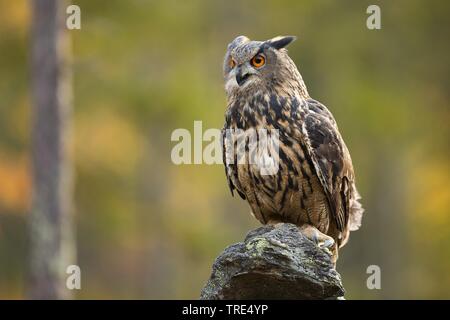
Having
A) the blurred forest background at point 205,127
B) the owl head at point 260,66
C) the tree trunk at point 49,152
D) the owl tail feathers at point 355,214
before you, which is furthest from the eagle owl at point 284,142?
the blurred forest background at point 205,127

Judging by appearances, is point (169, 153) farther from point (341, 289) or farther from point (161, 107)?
point (341, 289)

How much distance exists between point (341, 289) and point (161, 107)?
15.5m

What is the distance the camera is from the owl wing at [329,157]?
277 inches

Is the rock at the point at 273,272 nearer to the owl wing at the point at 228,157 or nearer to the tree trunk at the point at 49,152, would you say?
the owl wing at the point at 228,157

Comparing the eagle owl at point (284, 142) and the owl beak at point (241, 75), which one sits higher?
the owl beak at point (241, 75)

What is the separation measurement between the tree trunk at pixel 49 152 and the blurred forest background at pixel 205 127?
21.2ft

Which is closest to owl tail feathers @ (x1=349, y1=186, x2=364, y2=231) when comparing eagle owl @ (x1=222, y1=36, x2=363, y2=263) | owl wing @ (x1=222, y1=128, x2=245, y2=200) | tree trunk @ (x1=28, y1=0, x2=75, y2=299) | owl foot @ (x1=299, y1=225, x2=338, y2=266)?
eagle owl @ (x1=222, y1=36, x2=363, y2=263)

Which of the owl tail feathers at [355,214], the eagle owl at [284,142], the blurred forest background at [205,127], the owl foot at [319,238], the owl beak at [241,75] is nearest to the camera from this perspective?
the owl foot at [319,238]

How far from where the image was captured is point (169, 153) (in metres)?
24.7

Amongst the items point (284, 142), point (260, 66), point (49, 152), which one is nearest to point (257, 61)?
point (260, 66)

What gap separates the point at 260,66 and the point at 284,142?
67 cm

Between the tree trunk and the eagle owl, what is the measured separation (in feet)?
18.0

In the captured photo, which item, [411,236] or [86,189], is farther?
[411,236]

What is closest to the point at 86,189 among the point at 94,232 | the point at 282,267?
the point at 94,232
